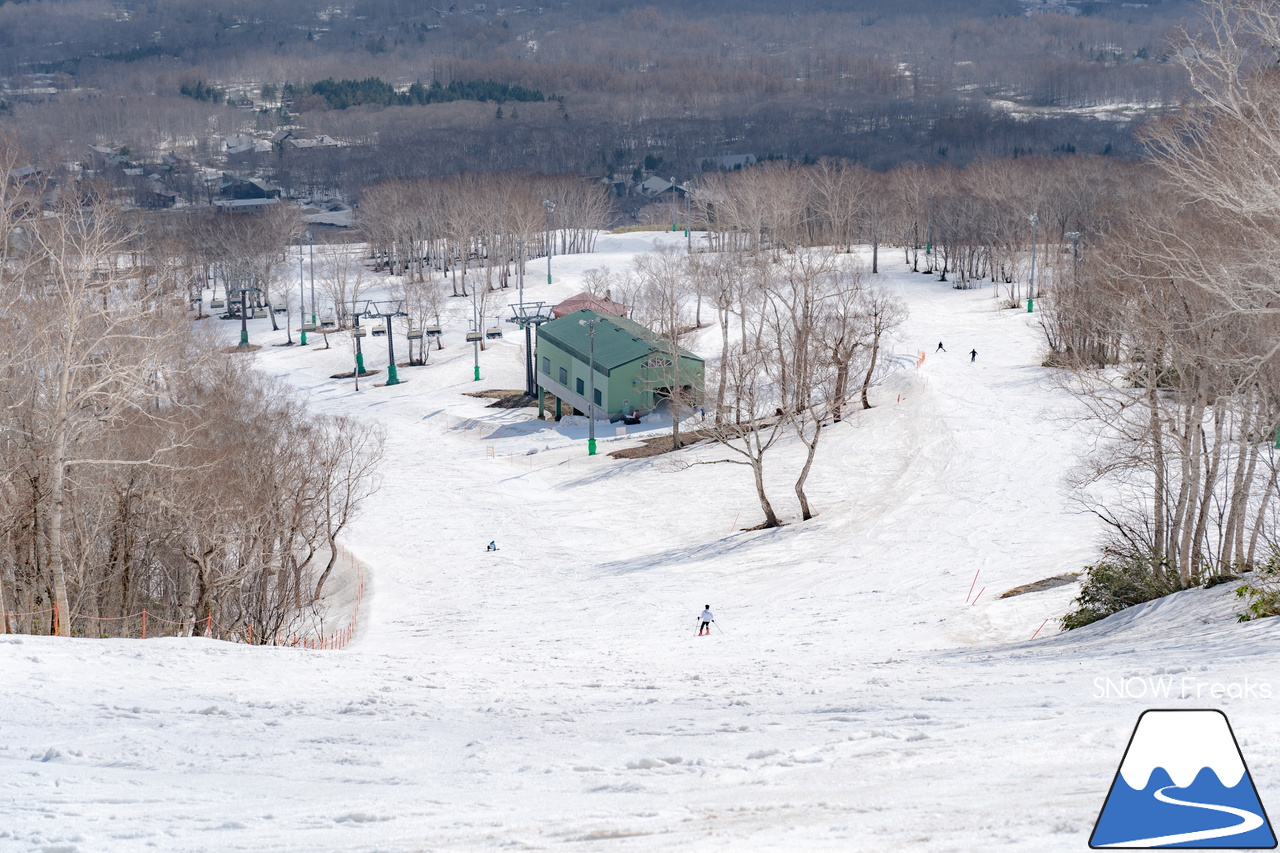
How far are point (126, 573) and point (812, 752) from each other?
17485 millimetres

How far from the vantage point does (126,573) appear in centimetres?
2211

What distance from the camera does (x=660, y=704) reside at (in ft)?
39.2

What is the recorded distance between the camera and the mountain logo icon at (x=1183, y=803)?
6055mm

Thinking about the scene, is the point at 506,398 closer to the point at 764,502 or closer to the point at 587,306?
the point at 587,306

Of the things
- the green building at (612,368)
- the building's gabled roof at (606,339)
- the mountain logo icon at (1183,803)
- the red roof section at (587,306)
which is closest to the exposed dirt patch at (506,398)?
the green building at (612,368)

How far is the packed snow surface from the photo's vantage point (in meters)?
7.67

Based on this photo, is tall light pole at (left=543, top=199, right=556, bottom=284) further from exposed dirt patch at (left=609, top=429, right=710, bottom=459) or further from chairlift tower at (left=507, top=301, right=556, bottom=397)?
exposed dirt patch at (left=609, top=429, right=710, bottom=459)

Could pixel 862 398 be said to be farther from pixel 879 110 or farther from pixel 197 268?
pixel 879 110

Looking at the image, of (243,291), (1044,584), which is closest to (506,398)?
(243,291)

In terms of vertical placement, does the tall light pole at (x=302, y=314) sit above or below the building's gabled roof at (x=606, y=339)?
below

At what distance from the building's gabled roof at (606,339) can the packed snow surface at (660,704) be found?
18509 millimetres

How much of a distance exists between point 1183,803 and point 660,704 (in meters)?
6.50

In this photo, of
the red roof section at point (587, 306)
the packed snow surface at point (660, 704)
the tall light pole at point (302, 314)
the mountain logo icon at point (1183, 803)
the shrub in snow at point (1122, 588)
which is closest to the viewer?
the mountain logo icon at point (1183, 803)

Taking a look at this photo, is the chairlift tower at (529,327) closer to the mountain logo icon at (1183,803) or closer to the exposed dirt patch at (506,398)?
the exposed dirt patch at (506,398)
